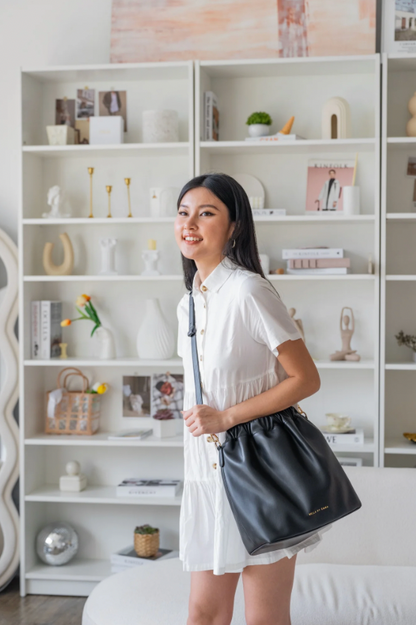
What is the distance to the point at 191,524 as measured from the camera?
1.47m

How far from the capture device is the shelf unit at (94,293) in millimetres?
3096

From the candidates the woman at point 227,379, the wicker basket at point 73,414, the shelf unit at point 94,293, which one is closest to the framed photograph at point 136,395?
the shelf unit at point 94,293

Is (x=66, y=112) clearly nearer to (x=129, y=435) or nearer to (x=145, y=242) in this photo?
(x=145, y=242)

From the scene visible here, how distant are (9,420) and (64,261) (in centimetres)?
78

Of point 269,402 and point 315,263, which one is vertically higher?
point 315,263

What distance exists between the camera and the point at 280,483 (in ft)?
4.50

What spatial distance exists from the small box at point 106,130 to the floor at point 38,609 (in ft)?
6.80

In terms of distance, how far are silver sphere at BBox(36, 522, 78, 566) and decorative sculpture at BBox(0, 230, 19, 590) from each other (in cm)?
12

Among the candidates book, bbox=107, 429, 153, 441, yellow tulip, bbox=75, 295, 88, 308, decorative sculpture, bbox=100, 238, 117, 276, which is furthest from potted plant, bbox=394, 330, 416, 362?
yellow tulip, bbox=75, 295, 88, 308

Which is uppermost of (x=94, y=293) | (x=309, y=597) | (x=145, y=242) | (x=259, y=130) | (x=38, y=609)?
(x=259, y=130)

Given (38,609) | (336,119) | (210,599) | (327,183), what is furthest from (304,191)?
(38,609)

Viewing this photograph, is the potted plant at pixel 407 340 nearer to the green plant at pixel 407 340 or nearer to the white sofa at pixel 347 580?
the green plant at pixel 407 340

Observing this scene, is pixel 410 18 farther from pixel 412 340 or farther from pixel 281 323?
pixel 281 323

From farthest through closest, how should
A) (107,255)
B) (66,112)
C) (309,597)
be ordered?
(66,112), (107,255), (309,597)
